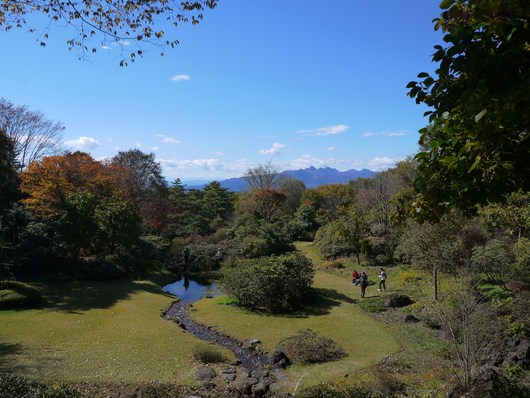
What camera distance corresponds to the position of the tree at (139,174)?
140 feet

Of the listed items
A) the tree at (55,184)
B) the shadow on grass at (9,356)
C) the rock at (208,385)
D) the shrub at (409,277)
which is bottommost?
the rock at (208,385)

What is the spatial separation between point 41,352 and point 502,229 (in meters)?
25.3

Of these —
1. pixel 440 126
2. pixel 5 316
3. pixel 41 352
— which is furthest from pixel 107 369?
pixel 440 126

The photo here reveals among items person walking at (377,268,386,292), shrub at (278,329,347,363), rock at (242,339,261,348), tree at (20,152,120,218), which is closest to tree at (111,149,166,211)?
tree at (20,152,120,218)

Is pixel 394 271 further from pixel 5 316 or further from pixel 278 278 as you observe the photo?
pixel 5 316

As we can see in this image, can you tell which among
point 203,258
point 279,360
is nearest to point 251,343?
point 279,360

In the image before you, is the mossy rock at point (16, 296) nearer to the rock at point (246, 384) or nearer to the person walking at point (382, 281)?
the rock at point (246, 384)

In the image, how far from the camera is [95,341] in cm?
1370

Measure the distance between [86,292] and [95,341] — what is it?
7.99 metres

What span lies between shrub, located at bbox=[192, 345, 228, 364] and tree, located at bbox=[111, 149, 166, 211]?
103 ft

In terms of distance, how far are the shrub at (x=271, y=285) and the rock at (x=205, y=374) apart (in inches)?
272

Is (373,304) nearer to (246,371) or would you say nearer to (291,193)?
(246,371)

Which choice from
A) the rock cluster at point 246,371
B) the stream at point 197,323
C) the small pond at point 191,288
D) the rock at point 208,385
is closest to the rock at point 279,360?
the rock cluster at point 246,371

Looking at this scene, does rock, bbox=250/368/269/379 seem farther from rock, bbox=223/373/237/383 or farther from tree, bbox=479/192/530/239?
tree, bbox=479/192/530/239
